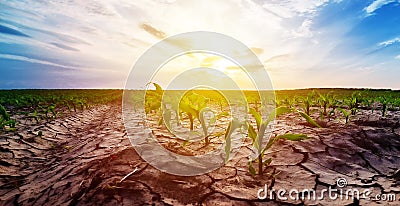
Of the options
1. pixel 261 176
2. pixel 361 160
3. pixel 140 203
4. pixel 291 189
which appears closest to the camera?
pixel 140 203

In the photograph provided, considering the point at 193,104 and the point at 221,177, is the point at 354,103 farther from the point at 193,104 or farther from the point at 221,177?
the point at 221,177

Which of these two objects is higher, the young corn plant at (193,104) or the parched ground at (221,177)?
the young corn plant at (193,104)

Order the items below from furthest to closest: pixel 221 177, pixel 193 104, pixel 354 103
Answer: pixel 354 103
pixel 193 104
pixel 221 177

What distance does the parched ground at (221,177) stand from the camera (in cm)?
159

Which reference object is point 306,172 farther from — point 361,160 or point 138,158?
point 138,158

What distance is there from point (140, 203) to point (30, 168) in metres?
2.10

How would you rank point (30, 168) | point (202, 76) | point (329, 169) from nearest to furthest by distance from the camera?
point (329, 169)
point (30, 168)
point (202, 76)

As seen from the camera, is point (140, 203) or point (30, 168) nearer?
point (140, 203)

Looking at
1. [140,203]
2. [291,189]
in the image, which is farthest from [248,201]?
[140,203]

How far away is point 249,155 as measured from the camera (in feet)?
8.32

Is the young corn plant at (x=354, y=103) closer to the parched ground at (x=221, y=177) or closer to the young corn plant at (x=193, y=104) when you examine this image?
the parched ground at (x=221, y=177)

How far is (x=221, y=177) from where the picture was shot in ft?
6.36

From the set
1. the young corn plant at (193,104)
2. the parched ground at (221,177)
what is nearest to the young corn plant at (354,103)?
the parched ground at (221,177)

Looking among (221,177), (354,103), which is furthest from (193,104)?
(354,103)
